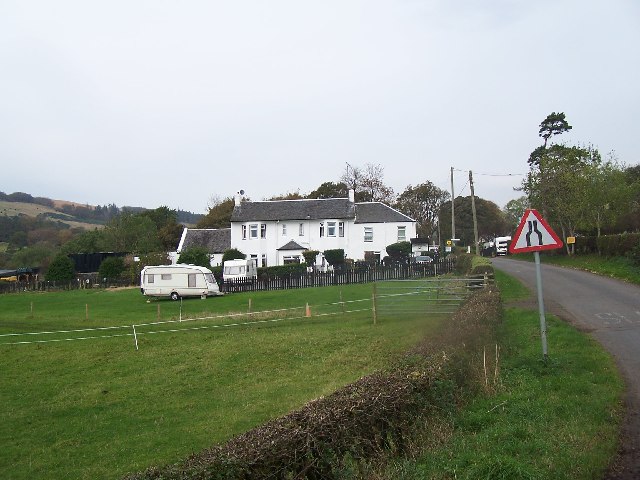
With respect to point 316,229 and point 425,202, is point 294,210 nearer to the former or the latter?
point 316,229

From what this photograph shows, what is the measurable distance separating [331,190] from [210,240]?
25459 mm

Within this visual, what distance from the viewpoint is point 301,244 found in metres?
62.6

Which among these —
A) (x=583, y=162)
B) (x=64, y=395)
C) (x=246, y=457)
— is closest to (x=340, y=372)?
(x=64, y=395)

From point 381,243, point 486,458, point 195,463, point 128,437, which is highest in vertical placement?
point 381,243

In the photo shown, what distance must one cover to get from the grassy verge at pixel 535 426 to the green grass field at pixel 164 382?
4.00 metres

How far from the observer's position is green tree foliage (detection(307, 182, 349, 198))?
287 feet

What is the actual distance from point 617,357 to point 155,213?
94.8m

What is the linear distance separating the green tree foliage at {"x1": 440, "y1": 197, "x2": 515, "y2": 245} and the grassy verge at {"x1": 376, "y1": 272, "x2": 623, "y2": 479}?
88978 mm

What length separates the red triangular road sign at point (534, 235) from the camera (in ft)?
35.2

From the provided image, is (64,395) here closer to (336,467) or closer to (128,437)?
(128,437)

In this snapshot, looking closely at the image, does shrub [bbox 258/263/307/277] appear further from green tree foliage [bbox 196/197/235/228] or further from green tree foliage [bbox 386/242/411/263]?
green tree foliage [bbox 196/197/235/228]

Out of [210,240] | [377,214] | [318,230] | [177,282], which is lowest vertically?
[177,282]

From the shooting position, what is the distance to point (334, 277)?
45406 millimetres

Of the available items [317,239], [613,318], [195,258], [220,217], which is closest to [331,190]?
[220,217]
